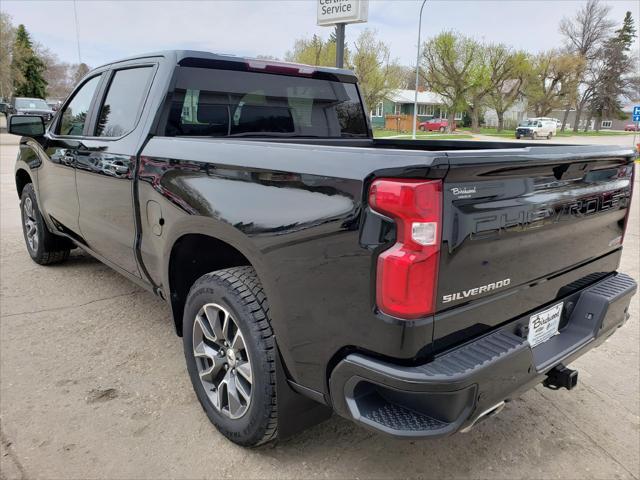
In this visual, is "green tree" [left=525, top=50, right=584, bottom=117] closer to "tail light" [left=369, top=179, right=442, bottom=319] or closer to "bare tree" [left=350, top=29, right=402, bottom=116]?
"bare tree" [left=350, top=29, right=402, bottom=116]

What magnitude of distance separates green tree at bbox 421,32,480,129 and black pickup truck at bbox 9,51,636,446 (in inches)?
2043

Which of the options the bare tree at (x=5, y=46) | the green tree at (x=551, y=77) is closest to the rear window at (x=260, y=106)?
the bare tree at (x=5, y=46)

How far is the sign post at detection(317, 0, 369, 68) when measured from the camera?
8.08 m

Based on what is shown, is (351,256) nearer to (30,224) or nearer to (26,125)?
(26,125)

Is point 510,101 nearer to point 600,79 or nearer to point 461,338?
point 600,79

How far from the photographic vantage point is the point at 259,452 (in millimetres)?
2467

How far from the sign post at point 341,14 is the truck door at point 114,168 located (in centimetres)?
491

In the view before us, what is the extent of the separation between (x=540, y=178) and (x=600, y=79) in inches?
2933

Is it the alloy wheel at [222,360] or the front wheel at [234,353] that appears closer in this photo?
the front wheel at [234,353]

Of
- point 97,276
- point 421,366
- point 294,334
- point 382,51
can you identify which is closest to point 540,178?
point 421,366

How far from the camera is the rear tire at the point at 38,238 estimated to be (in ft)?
16.3

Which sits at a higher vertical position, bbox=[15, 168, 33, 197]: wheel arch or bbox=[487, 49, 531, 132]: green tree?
bbox=[487, 49, 531, 132]: green tree

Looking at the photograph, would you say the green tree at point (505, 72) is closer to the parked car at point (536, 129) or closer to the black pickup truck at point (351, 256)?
the parked car at point (536, 129)

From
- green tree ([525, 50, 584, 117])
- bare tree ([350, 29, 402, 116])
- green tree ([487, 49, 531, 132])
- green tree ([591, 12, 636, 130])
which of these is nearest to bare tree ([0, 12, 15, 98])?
bare tree ([350, 29, 402, 116])
